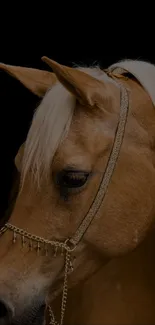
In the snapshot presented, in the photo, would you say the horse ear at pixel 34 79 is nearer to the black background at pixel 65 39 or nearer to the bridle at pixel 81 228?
the bridle at pixel 81 228

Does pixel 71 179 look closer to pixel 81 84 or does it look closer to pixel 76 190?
pixel 76 190

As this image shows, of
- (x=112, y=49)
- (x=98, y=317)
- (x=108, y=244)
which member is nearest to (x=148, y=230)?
(x=108, y=244)

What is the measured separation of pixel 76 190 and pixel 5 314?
26 centimetres

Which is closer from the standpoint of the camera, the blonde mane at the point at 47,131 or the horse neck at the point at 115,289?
the blonde mane at the point at 47,131

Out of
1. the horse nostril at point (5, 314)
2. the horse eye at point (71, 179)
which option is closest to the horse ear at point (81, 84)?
the horse eye at point (71, 179)

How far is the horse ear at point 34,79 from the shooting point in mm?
1106

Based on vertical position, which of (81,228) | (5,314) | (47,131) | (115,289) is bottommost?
(115,289)

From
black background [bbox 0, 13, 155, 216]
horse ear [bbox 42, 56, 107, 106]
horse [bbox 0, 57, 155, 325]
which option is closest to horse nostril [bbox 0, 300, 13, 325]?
horse [bbox 0, 57, 155, 325]

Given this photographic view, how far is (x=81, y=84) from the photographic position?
99 centimetres

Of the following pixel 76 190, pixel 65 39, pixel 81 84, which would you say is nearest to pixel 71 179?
pixel 76 190

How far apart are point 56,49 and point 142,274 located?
25.7 inches

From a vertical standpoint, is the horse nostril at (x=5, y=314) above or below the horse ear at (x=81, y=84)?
below

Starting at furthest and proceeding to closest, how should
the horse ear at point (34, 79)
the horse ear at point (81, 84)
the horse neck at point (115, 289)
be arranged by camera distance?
the horse neck at point (115, 289) → the horse ear at point (34, 79) → the horse ear at point (81, 84)

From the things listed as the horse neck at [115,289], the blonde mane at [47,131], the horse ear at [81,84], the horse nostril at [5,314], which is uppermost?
the horse ear at [81,84]
